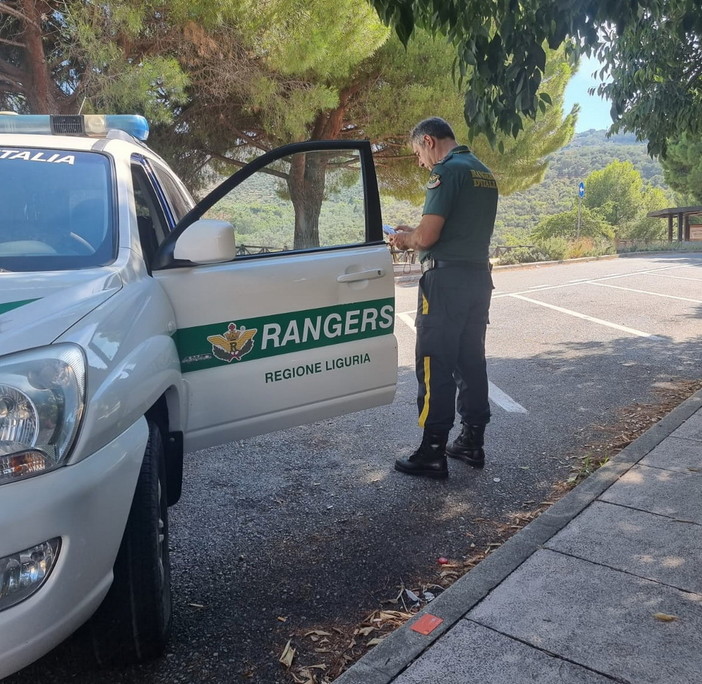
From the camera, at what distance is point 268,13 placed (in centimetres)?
Answer: 1158

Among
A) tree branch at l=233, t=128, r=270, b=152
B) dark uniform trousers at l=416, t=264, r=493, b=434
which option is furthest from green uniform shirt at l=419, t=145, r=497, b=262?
tree branch at l=233, t=128, r=270, b=152

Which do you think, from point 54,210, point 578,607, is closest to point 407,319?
point 54,210

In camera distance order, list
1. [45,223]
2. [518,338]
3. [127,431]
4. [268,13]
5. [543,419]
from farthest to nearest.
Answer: [268,13]
[518,338]
[543,419]
[45,223]
[127,431]

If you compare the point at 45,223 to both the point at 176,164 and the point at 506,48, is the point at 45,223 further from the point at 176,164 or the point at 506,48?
the point at 176,164

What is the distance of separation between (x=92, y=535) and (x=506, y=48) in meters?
3.08

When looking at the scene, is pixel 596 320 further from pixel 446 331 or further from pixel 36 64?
pixel 36 64

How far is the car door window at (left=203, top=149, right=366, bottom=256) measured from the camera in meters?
3.25

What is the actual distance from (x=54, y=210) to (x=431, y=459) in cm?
238

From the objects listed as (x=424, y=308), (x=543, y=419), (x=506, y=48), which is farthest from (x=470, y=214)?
(x=543, y=419)

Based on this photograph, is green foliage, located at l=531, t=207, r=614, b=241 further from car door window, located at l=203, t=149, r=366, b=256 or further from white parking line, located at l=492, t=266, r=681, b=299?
car door window, located at l=203, t=149, r=366, b=256

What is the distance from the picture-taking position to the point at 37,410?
1763mm

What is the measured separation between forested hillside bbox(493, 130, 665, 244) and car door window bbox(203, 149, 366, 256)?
49730 millimetres

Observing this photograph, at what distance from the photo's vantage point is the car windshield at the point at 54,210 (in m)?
2.62

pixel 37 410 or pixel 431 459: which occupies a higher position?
pixel 37 410
